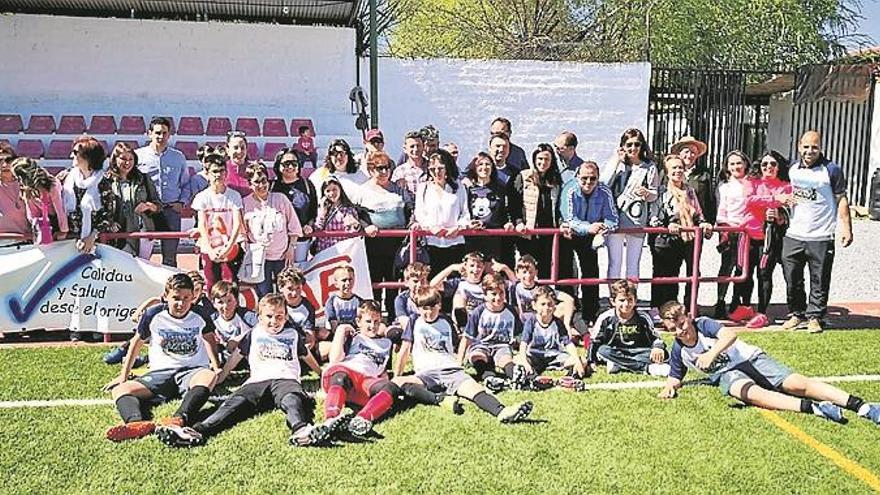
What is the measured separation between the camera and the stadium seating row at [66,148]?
15867 mm

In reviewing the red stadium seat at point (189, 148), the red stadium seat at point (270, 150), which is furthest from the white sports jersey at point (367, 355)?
the red stadium seat at point (189, 148)

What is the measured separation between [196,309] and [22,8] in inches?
563

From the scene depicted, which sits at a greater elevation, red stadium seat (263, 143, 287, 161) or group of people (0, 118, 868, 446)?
red stadium seat (263, 143, 287, 161)

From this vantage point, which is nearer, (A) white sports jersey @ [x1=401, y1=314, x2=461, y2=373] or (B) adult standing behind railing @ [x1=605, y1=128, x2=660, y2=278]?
(A) white sports jersey @ [x1=401, y1=314, x2=461, y2=373]

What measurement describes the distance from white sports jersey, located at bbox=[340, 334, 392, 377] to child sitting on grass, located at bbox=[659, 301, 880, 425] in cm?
194

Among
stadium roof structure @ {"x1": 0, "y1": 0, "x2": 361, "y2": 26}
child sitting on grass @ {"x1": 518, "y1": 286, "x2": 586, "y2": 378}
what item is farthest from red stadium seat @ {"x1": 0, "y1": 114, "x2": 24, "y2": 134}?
child sitting on grass @ {"x1": 518, "y1": 286, "x2": 586, "y2": 378}

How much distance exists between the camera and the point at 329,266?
7.57 m

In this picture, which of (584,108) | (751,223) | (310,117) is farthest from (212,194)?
(584,108)

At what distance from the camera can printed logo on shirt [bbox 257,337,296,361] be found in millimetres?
5742

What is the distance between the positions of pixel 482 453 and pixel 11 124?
587 inches

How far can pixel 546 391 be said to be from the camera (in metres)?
6.23

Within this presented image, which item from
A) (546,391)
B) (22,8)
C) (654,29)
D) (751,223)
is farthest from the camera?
(654,29)

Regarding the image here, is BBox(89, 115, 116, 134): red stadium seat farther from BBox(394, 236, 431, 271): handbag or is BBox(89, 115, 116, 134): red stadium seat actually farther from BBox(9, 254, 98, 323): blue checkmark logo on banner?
BBox(394, 236, 431, 271): handbag

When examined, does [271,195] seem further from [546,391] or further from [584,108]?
[584,108]
